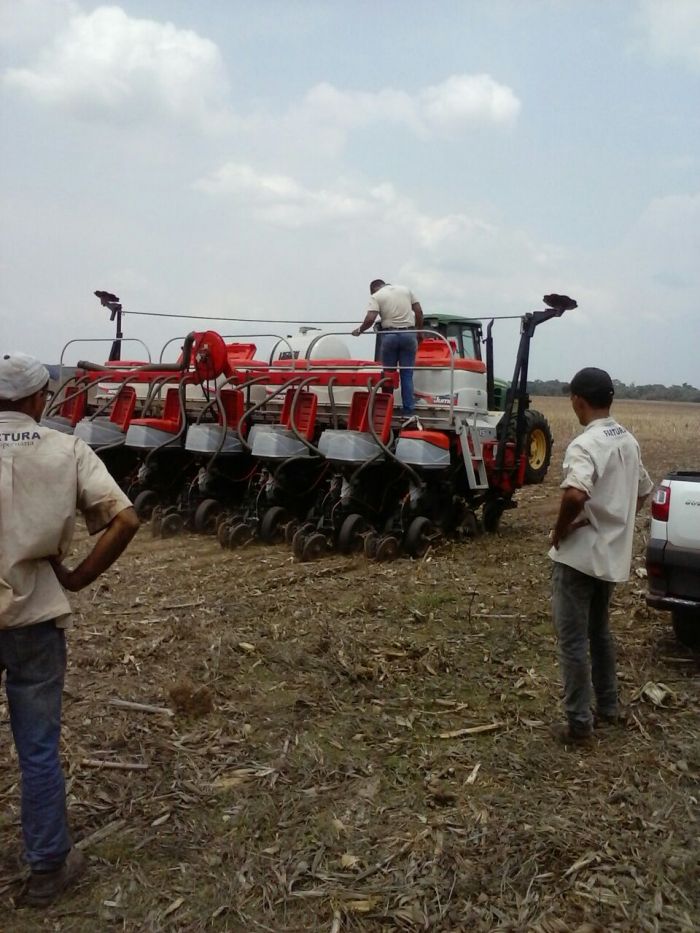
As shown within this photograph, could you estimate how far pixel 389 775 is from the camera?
4.03 m

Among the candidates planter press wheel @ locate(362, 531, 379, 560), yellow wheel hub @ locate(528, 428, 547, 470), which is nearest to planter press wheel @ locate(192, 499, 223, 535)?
planter press wheel @ locate(362, 531, 379, 560)

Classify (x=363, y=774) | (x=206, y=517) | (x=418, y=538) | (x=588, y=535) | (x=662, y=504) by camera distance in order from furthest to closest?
(x=206, y=517) → (x=418, y=538) → (x=662, y=504) → (x=588, y=535) → (x=363, y=774)

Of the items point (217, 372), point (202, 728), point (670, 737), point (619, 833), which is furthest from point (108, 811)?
point (217, 372)

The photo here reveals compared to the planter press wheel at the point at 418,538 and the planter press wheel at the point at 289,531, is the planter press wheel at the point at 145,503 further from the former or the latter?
the planter press wheel at the point at 418,538

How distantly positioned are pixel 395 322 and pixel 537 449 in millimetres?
2976

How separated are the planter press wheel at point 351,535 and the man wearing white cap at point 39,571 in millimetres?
5662

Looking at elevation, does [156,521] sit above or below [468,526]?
below

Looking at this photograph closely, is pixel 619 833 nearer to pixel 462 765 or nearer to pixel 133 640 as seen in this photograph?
pixel 462 765

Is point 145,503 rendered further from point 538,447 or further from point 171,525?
point 538,447

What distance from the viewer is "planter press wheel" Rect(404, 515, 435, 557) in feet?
28.8

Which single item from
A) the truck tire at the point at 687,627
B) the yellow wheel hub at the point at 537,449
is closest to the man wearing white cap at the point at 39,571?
the truck tire at the point at 687,627

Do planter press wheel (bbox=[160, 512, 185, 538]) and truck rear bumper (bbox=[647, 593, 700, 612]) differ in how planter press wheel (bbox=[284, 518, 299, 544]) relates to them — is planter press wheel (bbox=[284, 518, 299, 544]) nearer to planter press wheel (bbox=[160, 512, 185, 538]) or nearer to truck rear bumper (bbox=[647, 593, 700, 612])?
planter press wheel (bbox=[160, 512, 185, 538])

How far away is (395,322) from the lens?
1001 centimetres

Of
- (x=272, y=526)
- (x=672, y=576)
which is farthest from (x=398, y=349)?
(x=672, y=576)
